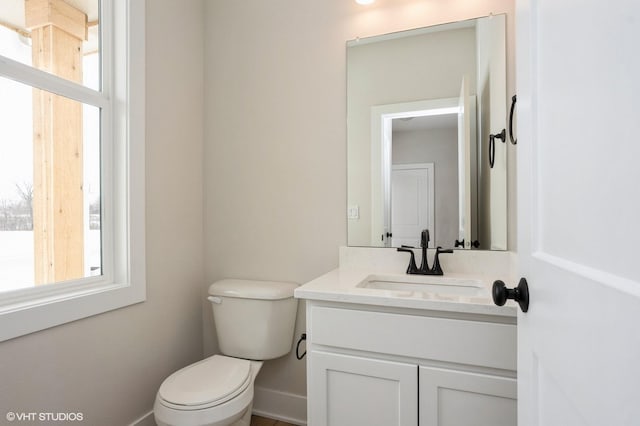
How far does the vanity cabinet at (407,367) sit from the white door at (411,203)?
0.57 meters

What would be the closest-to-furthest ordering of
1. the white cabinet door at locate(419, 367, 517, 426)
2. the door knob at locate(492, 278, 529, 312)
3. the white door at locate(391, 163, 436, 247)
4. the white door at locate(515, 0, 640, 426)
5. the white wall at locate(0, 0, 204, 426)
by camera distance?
the white door at locate(515, 0, 640, 426), the door knob at locate(492, 278, 529, 312), the white cabinet door at locate(419, 367, 517, 426), the white wall at locate(0, 0, 204, 426), the white door at locate(391, 163, 436, 247)

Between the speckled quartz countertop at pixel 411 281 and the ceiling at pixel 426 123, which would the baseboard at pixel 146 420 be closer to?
the speckled quartz countertop at pixel 411 281

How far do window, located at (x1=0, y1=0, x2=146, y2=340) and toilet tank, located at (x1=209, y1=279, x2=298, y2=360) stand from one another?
0.41 meters

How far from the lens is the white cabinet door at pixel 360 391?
3.75 ft

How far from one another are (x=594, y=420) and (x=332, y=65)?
5.69 ft

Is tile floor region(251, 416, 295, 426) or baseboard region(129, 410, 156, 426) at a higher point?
baseboard region(129, 410, 156, 426)

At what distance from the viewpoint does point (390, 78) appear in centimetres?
170

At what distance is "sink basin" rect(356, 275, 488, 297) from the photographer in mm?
1423

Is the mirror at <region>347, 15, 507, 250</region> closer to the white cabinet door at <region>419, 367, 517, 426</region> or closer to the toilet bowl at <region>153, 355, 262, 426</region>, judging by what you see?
the white cabinet door at <region>419, 367, 517, 426</region>

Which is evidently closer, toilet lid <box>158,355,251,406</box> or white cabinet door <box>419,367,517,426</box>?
white cabinet door <box>419,367,517,426</box>

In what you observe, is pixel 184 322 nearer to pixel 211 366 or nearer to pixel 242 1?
pixel 211 366

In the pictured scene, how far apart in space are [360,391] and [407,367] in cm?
19

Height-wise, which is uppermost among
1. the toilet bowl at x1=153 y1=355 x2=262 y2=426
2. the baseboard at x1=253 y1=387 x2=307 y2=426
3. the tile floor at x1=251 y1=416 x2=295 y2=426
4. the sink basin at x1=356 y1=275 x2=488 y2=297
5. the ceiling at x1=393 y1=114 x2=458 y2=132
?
the ceiling at x1=393 y1=114 x2=458 y2=132

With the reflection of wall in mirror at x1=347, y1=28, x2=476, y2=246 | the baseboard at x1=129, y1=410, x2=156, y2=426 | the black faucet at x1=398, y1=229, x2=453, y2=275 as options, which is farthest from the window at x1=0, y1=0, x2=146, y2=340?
the black faucet at x1=398, y1=229, x2=453, y2=275
